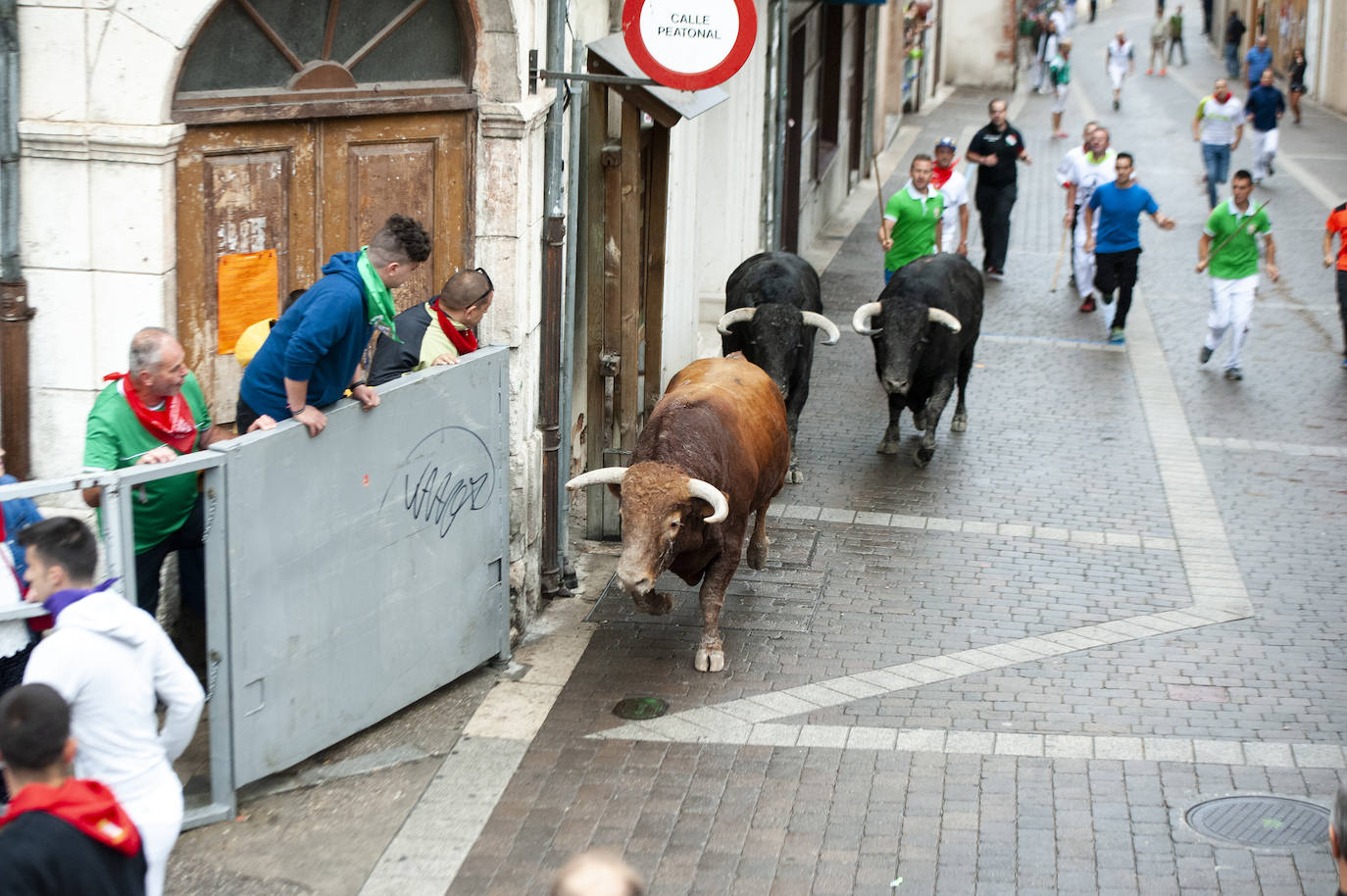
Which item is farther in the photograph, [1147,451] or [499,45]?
[1147,451]

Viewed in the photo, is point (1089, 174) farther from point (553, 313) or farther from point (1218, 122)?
point (553, 313)

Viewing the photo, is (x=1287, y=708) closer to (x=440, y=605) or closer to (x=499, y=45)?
(x=440, y=605)

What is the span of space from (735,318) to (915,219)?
358 cm

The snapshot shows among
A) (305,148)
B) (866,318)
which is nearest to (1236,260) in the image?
(866,318)

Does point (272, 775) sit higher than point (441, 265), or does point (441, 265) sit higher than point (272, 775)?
point (441, 265)

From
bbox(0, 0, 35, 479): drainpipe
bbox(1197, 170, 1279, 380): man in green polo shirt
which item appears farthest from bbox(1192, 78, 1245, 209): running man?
bbox(0, 0, 35, 479): drainpipe

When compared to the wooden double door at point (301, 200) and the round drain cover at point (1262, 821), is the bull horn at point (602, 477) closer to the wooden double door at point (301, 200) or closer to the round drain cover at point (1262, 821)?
the wooden double door at point (301, 200)

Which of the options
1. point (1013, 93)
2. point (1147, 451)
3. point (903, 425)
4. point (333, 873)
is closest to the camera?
point (333, 873)

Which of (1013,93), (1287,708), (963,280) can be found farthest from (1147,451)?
(1013,93)

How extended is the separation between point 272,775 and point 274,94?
3281 mm

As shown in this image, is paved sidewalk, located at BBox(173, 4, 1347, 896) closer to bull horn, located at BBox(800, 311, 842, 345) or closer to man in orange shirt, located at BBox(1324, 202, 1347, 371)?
man in orange shirt, located at BBox(1324, 202, 1347, 371)

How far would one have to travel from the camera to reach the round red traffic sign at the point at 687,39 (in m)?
8.78

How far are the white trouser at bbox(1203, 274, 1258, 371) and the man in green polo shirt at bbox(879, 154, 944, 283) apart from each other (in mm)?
2670

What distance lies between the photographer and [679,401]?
879 centimetres
